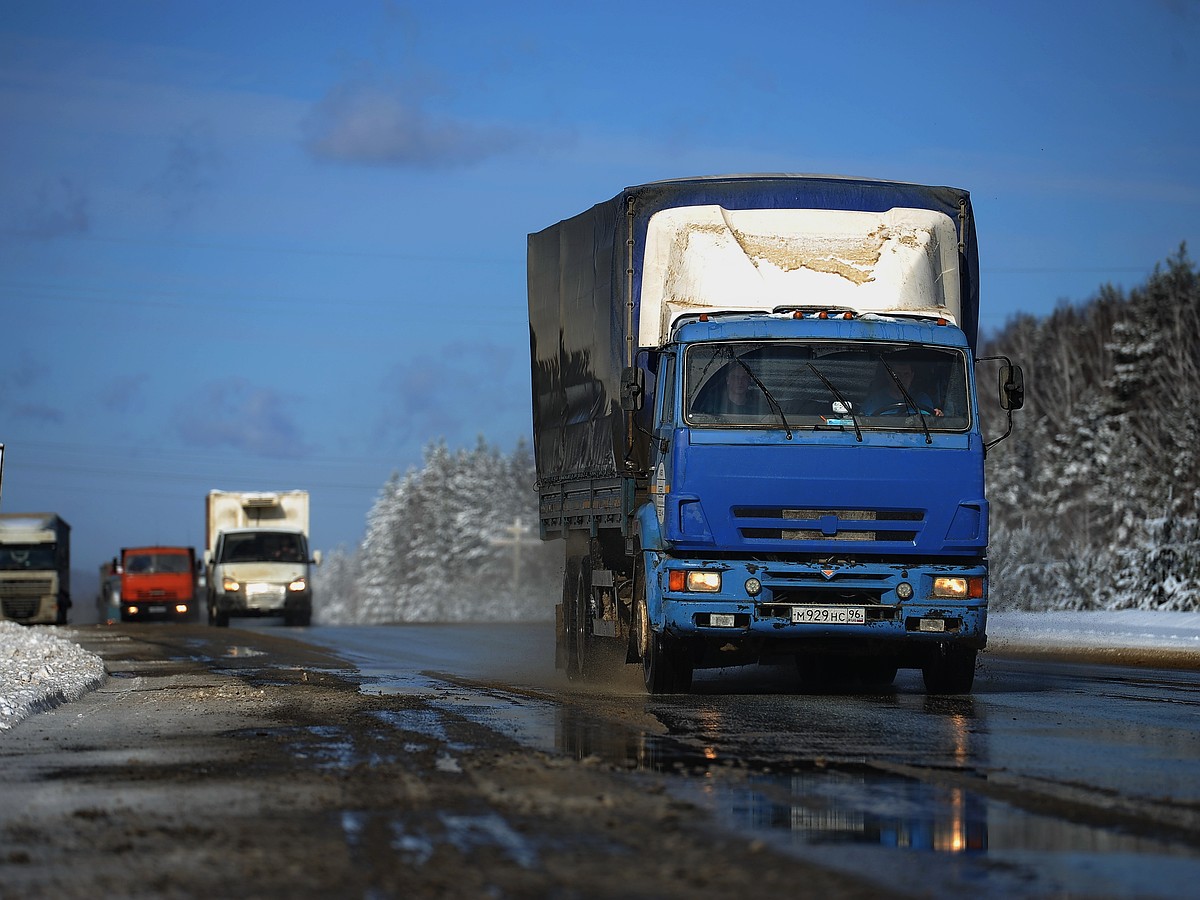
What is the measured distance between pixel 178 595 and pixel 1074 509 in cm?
4212

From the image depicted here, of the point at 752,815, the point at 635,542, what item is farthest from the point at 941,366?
the point at 752,815

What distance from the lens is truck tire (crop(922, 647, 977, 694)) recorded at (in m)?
14.5

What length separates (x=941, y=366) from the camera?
14039mm

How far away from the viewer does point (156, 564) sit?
167 ft

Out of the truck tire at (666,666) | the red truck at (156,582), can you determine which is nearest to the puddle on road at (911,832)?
the truck tire at (666,666)

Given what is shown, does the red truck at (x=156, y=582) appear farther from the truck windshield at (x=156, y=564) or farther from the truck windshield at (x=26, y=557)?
the truck windshield at (x=26, y=557)

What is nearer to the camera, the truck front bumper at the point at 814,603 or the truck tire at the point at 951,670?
the truck front bumper at the point at 814,603

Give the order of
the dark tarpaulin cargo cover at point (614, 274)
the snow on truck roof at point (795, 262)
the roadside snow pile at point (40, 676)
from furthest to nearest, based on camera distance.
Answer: the dark tarpaulin cargo cover at point (614, 274) < the snow on truck roof at point (795, 262) < the roadside snow pile at point (40, 676)

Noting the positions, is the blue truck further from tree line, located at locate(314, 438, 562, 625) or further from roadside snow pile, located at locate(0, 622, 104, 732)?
tree line, located at locate(314, 438, 562, 625)

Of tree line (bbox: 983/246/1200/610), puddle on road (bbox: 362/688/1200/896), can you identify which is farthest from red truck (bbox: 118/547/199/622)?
puddle on road (bbox: 362/688/1200/896)

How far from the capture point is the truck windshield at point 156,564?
50.4 m

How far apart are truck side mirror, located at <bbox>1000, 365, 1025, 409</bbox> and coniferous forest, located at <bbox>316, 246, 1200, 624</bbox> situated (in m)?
11.7

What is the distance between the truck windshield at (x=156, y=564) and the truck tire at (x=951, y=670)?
128ft

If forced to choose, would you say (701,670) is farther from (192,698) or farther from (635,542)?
(192,698)
